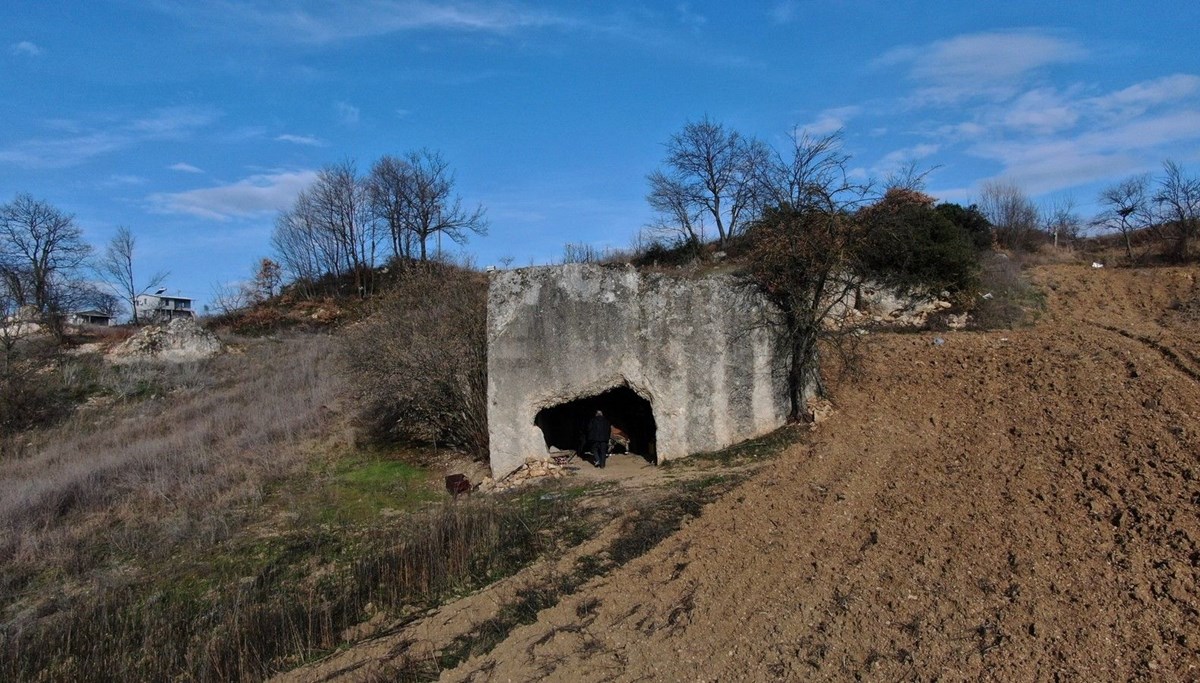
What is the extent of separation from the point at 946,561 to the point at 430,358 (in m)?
10.5

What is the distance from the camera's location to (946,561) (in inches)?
252

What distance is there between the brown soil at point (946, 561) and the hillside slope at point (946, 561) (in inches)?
0.8

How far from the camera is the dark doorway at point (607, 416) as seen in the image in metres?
14.2

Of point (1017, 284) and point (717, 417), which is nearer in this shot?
point (717, 417)

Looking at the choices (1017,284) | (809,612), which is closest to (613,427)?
(809,612)

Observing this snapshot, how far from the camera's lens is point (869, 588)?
628 centimetres

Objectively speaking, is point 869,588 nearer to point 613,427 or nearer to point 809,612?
point 809,612

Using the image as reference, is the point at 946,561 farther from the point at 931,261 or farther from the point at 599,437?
the point at 931,261

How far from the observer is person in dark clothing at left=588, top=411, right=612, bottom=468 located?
12.5m

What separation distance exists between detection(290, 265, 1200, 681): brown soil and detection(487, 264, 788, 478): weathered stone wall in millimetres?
1812

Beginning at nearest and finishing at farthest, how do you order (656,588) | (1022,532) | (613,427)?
(1022,532) < (656,588) < (613,427)

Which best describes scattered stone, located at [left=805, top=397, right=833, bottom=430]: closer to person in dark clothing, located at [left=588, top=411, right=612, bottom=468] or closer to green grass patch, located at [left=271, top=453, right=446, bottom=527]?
person in dark clothing, located at [left=588, top=411, right=612, bottom=468]

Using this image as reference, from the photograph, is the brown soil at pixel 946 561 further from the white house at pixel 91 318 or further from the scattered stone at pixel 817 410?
the white house at pixel 91 318

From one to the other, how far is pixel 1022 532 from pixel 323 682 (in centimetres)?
658
